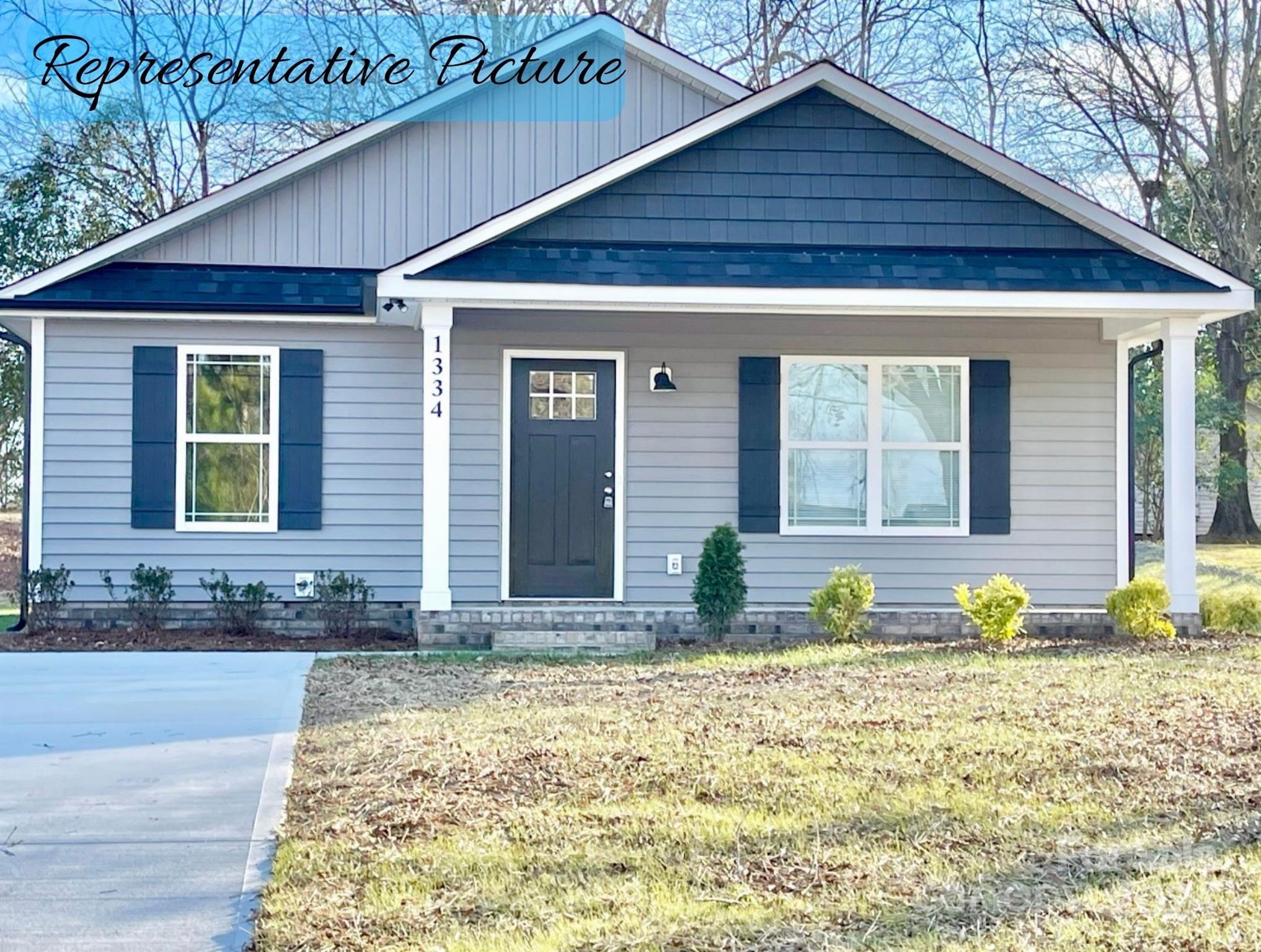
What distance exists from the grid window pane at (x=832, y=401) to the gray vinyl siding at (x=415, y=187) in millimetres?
2825

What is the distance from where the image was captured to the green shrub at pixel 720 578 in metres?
10.0

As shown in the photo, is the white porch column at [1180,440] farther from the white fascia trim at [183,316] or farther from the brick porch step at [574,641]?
the white fascia trim at [183,316]

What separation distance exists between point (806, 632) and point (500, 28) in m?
14.3

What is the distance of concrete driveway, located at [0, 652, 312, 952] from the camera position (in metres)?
4.19

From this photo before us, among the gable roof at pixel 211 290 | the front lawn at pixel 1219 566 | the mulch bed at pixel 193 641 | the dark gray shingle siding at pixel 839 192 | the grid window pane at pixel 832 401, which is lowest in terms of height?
the mulch bed at pixel 193 641

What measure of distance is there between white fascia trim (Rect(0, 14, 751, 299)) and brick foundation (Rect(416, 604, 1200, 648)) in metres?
3.95

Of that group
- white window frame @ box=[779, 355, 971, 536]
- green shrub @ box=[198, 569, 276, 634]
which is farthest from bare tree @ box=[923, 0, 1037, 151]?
green shrub @ box=[198, 569, 276, 634]

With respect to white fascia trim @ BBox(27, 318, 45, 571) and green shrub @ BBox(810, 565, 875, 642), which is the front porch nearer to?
green shrub @ BBox(810, 565, 875, 642)

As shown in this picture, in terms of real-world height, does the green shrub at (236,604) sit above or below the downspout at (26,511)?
below

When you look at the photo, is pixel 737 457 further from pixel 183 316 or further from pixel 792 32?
pixel 792 32

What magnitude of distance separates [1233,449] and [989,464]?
1665 centimetres

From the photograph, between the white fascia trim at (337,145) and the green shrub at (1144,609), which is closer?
the green shrub at (1144,609)

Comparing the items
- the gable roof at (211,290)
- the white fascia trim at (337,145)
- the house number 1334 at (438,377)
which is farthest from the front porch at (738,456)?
the white fascia trim at (337,145)

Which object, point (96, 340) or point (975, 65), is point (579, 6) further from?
point (96, 340)
